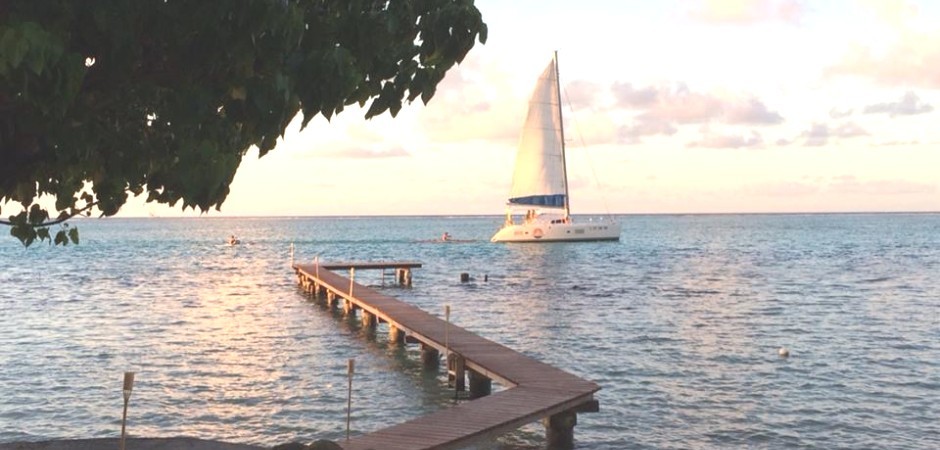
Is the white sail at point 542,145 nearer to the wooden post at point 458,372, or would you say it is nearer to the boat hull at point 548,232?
the boat hull at point 548,232

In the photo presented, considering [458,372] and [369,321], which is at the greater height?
[458,372]

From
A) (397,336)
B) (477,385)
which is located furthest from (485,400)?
(397,336)

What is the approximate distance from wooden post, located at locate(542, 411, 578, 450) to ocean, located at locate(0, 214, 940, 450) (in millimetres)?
585

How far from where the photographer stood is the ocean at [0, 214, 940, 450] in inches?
709

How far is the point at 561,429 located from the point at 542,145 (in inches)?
2839

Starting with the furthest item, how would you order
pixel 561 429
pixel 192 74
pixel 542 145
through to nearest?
pixel 542 145
pixel 561 429
pixel 192 74

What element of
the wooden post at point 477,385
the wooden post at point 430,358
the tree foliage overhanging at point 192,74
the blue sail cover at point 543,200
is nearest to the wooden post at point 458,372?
the wooden post at point 477,385

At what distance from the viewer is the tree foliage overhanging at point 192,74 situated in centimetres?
488

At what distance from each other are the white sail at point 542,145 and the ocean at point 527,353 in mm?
31622

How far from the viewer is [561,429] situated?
A: 52.4ft

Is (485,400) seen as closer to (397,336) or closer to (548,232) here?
(397,336)

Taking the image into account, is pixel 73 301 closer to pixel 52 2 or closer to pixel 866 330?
pixel 866 330

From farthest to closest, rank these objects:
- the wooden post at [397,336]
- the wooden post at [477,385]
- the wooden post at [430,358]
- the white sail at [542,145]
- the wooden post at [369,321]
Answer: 1. the white sail at [542,145]
2. the wooden post at [369,321]
3. the wooden post at [397,336]
4. the wooden post at [430,358]
5. the wooden post at [477,385]

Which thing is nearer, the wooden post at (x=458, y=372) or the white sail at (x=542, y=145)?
the wooden post at (x=458, y=372)
